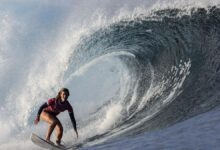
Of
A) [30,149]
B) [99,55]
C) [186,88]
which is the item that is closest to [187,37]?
[186,88]

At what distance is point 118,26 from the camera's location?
17.8 meters

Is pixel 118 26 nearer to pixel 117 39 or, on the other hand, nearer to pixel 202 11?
pixel 117 39

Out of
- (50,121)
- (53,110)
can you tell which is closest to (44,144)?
(50,121)

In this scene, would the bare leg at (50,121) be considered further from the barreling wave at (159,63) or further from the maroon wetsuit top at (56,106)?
the barreling wave at (159,63)

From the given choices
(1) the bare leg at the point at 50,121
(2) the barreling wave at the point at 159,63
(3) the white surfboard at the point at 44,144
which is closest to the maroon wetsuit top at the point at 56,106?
(1) the bare leg at the point at 50,121

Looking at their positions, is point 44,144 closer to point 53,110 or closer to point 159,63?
point 53,110

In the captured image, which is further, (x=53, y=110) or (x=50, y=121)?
(x=53, y=110)

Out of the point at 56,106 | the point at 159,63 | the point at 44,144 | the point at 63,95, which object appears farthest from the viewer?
the point at 159,63

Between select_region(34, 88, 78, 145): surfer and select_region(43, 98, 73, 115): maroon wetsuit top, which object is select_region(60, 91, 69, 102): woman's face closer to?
select_region(34, 88, 78, 145): surfer

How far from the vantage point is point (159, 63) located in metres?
14.0

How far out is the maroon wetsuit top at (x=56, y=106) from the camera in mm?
9555

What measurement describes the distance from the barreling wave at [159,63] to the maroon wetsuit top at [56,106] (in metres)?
0.96

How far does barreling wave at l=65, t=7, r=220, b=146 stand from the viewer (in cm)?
972

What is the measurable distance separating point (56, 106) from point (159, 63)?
534cm
